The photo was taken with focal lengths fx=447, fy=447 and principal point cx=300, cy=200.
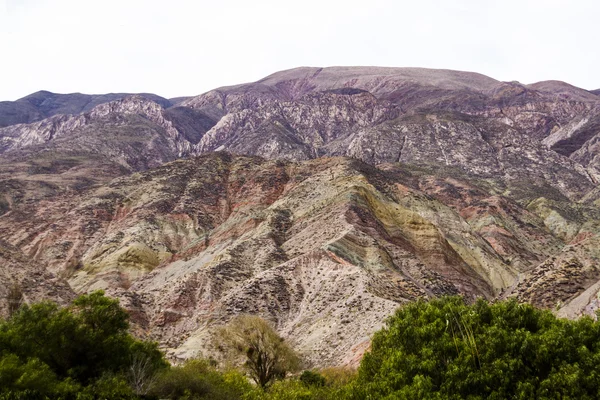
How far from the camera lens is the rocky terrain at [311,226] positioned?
44.4 meters

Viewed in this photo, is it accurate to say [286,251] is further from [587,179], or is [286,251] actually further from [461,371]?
[587,179]

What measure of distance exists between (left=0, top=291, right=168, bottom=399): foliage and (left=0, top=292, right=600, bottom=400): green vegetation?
0.05 m

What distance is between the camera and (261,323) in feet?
106

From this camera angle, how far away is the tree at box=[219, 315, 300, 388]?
30531 mm

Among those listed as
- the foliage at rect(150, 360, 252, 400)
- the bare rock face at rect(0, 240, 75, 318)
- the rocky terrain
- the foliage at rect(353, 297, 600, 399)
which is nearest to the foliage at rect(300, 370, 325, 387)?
the foliage at rect(150, 360, 252, 400)

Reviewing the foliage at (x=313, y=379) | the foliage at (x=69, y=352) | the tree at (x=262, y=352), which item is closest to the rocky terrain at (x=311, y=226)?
the tree at (x=262, y=352)

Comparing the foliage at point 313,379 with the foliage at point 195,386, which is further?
the foliage at point 313,379

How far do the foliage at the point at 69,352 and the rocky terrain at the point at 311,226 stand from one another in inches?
571

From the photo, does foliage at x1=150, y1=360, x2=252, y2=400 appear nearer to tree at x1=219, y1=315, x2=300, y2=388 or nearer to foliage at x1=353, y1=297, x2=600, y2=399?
tree at x1=219, y1=315, x2=300, y2=388

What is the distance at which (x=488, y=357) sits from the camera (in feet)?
52.2

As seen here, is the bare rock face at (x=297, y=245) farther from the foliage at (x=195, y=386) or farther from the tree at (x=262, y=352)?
the foliage at (x=195, y=386)

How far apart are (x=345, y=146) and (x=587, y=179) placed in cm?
7240

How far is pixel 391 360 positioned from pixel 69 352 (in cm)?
1548

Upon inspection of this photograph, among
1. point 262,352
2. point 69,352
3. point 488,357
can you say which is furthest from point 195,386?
point 488,357
